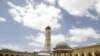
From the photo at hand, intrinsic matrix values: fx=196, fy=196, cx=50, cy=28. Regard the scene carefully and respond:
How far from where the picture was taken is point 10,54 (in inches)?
2729

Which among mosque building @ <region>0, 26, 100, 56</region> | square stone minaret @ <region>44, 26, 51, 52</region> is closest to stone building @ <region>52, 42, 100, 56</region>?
mosque building @ <region>0, 26, 100, 56</region>

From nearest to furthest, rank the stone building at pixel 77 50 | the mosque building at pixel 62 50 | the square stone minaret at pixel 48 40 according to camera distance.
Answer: the stone building at pixel 77 50, the mosque building at pixel 62 50, the square stone minaret at pixel 48 40

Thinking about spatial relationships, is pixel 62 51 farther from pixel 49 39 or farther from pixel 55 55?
→ pixel 49 39

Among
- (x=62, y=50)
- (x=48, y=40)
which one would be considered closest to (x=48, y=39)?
(x=48, y=40)

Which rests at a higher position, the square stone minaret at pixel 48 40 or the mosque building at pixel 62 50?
the square stone minaret at pixel 48 40

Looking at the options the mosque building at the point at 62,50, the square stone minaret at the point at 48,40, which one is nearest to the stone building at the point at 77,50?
the mosque building at the point at 62,50

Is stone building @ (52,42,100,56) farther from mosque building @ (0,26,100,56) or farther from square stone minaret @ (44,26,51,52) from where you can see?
square stone minaret @ (44,26,51,52)

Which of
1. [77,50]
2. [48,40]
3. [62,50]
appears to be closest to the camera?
[77,50]

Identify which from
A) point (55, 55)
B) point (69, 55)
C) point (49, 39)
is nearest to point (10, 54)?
point (49, 39)

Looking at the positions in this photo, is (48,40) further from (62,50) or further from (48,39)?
(62,50)

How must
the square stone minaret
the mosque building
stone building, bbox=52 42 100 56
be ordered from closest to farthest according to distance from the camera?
stone building, bbox=52 42 100 56, the mosque building, the square stone minaret

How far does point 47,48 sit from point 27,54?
9.43 m

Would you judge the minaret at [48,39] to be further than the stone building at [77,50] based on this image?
Yes

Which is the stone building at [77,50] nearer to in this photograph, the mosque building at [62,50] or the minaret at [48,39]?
the mosque building at [62,50]
